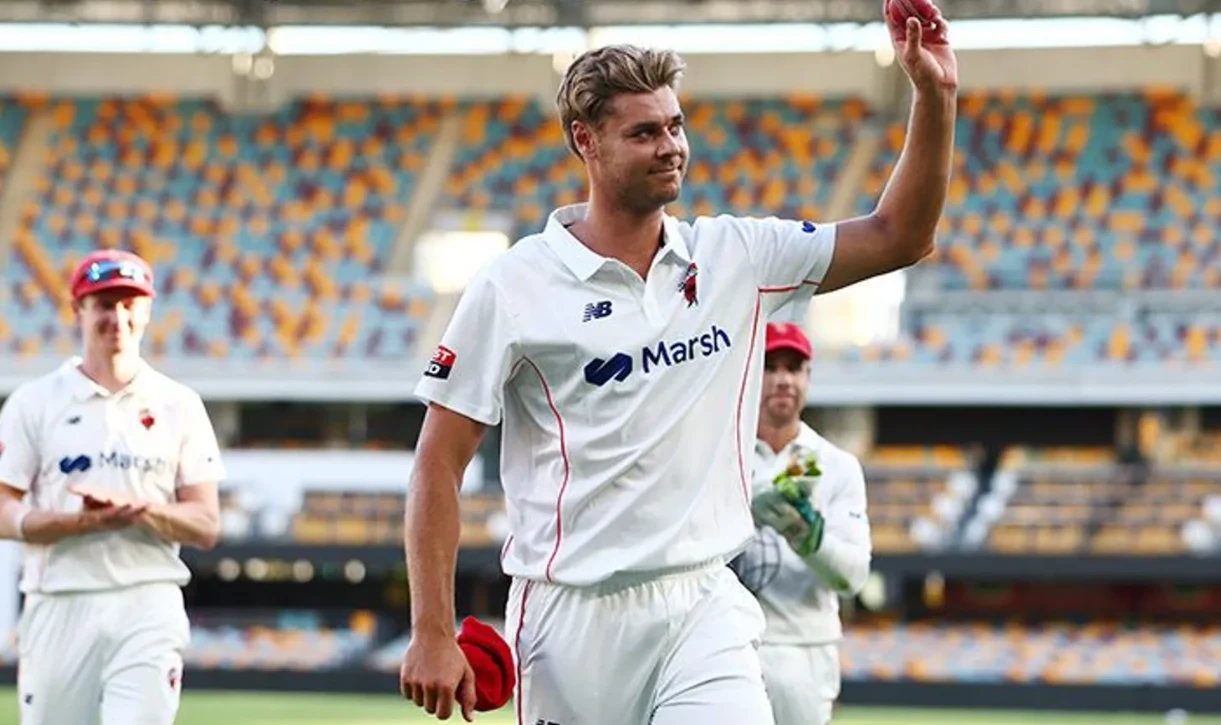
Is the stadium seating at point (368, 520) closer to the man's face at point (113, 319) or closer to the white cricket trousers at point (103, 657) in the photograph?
the man's face at point (113, 319)

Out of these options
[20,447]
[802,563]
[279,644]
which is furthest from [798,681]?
[279,644]

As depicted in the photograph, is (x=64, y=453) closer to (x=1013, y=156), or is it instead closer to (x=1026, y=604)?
(x=1026, y=604)

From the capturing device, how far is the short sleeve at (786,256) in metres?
4.80

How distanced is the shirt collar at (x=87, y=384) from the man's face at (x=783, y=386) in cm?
213

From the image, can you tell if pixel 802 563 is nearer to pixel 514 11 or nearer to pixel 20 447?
pixel 20 447

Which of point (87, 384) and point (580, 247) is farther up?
point (580, 247)

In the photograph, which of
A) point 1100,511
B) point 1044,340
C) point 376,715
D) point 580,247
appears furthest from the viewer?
point 1044,340

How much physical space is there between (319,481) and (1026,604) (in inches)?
331

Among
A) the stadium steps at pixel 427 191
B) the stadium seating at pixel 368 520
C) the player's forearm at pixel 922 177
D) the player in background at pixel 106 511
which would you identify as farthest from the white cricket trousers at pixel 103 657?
the stadium steps at pixel 427 191

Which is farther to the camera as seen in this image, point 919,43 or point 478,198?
point 478,198

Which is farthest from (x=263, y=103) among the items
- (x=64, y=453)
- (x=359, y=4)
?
(x=64, y=453)

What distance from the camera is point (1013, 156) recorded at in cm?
2977

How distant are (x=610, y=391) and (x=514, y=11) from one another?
25.1m

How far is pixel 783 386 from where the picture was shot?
7.51 m
